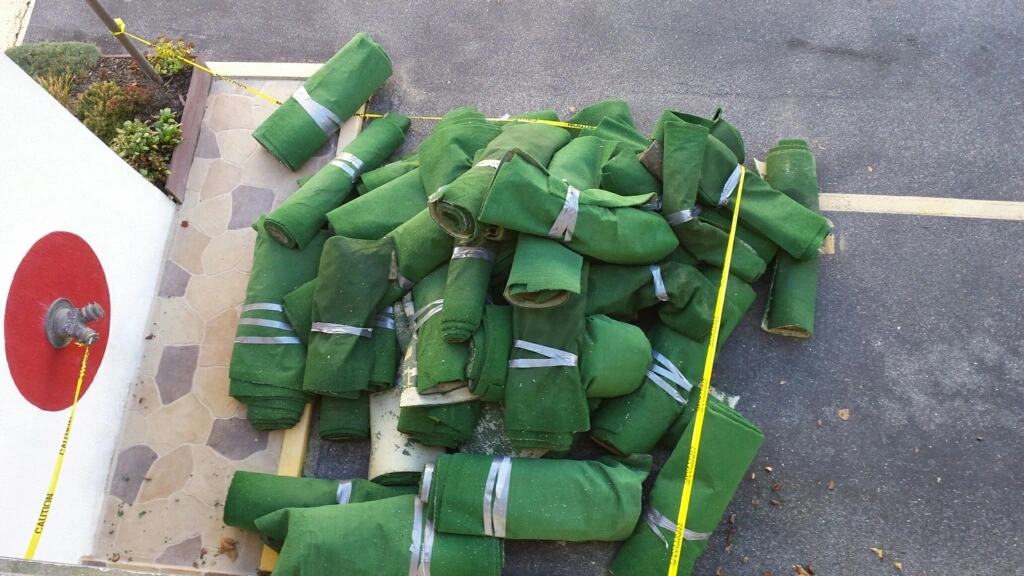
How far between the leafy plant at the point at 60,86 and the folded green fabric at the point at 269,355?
2296mm

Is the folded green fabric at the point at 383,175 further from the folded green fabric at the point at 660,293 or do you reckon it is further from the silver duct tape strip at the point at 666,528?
the silver duct tape strip at the point at 666,528

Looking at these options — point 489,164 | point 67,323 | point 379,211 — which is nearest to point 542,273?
point 489,164

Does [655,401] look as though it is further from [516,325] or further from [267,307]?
[267,307]

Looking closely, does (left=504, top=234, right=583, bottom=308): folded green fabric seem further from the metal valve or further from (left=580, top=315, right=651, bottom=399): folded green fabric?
the metal valve

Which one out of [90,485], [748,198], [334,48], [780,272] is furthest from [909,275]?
[90,485]

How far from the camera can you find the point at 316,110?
4824 millimetres

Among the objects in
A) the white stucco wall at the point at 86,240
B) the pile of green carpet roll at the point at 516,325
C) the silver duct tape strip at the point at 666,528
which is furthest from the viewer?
the silver duct tape strip at the point at 666,528

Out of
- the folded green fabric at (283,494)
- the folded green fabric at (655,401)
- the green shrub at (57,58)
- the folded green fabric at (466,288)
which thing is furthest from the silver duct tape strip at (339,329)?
the green shrub at (57,58)

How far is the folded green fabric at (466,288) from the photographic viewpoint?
367 centimetres

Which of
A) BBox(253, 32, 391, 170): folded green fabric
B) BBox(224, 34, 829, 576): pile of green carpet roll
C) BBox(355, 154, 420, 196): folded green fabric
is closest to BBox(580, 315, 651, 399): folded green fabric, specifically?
BBox(224, 34, 829, 576): pile of green carpet roll

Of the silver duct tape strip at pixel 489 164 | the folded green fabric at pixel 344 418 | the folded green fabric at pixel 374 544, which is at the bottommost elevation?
the folded green fabric at pixel 374 544

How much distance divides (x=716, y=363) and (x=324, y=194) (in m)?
2.71

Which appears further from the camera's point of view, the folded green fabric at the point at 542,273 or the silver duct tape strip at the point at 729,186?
the silver duct tape strip at the point at 729,186

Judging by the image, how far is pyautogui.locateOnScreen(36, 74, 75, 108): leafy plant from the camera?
504cm
